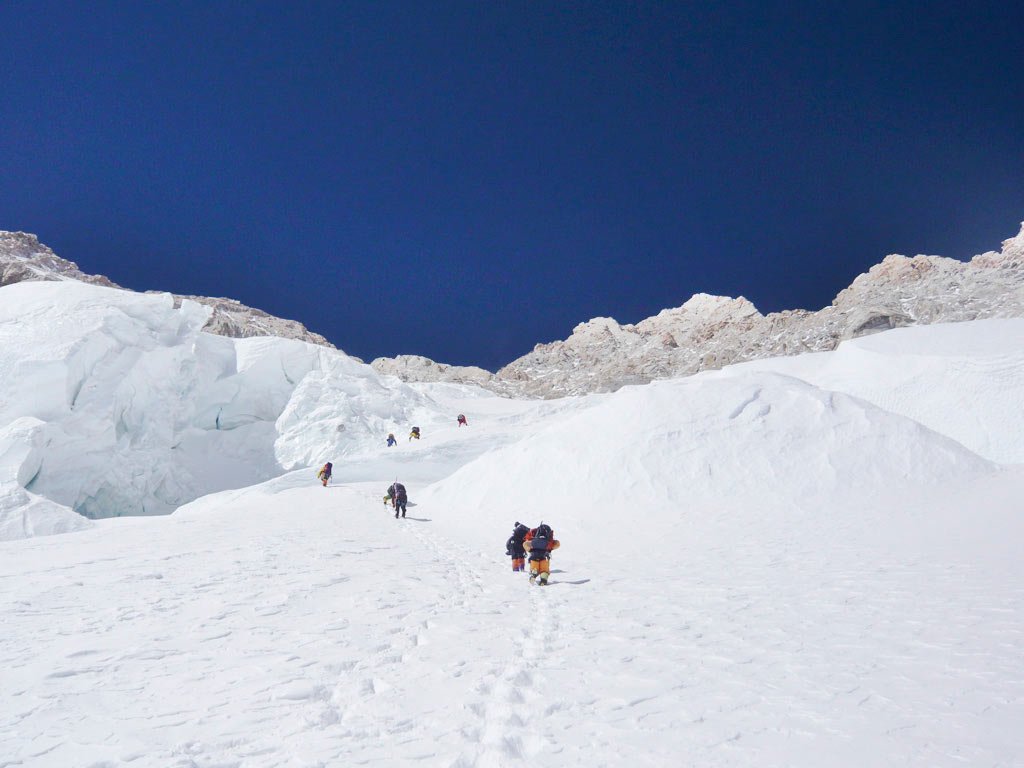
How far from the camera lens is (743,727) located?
4.21 m

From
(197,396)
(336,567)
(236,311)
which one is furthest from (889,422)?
(236,311)

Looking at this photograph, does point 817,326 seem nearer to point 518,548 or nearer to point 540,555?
point 518,548

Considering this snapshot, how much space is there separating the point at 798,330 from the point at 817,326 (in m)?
3.52

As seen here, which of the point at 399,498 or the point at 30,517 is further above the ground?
the point at 399,498

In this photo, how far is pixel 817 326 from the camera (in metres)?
94.8

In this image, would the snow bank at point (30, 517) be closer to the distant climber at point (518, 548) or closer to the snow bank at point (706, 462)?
the snow bank at point (706, 462)

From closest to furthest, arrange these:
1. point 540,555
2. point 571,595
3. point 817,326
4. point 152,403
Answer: point 571,595 → point 540,555 → point 152,403 → point 817,326

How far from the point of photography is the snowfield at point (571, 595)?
13.7ft

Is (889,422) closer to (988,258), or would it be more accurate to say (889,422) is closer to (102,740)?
(102,740)

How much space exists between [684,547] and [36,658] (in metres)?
11.3

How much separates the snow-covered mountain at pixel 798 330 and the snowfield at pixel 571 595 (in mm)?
62439

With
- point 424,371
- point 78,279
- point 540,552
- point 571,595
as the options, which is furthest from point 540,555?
point 424,371

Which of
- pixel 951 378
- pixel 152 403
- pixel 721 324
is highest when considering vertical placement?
pixel 721 324

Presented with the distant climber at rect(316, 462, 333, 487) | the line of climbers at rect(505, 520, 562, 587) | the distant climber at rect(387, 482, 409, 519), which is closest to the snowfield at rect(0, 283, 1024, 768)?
the line of climbers at rect(505, 520, 562, 587)
